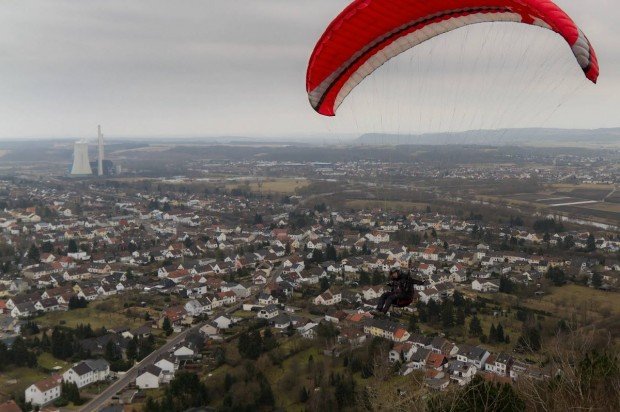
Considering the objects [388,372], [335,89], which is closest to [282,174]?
[388,372]

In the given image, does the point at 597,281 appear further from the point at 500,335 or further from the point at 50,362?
the point at 50,362

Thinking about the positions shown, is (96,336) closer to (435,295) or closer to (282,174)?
(435,295)

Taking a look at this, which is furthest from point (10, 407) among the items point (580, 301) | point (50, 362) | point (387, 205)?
point (387, 205)

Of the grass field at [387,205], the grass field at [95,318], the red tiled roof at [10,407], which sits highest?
the grass field at [387,205]

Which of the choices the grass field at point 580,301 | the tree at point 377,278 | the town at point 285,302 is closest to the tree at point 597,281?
the town at point 285,302

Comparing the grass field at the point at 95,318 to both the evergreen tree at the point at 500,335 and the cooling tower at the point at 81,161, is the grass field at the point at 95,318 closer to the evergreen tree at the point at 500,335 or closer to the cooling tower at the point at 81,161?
the evergreen tree at the point at 500,335
